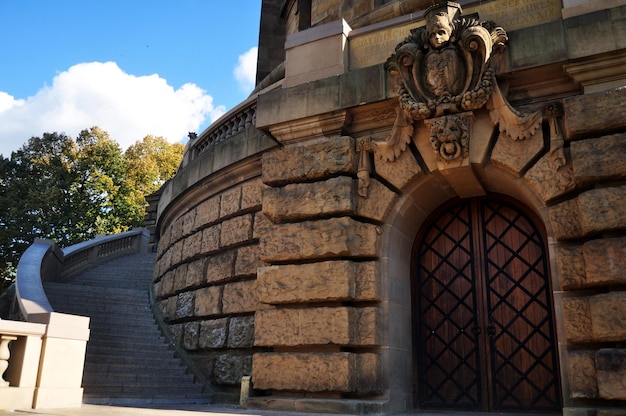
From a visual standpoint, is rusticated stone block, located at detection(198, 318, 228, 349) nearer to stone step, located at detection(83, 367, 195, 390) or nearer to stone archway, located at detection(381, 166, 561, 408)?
stone step, located at detection(83, 367, 195, 390)

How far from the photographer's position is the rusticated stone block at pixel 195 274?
35.1 feet

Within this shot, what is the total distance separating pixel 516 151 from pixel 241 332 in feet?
17.2

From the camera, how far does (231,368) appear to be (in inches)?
370

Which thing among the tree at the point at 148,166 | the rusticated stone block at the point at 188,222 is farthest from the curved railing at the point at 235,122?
the tree at the point at 148,166

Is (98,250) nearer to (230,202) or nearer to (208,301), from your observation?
(208,301)

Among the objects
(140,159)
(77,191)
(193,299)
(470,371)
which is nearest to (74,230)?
(77,191)

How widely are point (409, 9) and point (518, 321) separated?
21.3 ft

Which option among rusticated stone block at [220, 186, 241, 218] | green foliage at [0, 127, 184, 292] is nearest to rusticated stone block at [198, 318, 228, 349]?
rusticated stone block at [220, 186, 241, 218]

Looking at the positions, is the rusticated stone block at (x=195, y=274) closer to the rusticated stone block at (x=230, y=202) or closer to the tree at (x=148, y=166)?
the rusticated stone block at (x=230, y=202)

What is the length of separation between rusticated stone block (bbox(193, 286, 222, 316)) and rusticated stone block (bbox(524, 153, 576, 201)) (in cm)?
574

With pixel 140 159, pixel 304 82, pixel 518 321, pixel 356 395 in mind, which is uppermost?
pixel 140 159

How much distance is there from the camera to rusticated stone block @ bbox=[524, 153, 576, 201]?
6.62m

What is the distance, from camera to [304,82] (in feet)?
28.0

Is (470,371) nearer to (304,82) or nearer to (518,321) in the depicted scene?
(518,321)
